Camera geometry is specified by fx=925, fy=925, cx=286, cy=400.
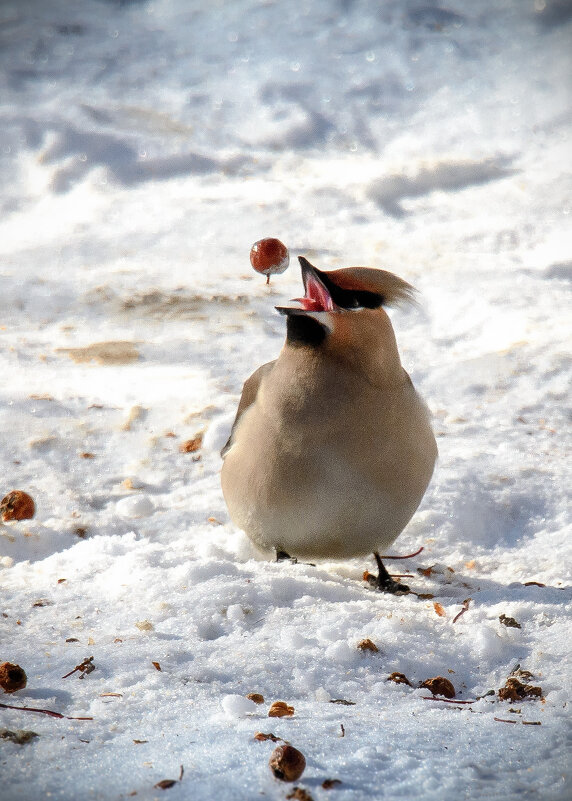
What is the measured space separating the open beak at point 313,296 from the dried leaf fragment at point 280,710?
1.16 m

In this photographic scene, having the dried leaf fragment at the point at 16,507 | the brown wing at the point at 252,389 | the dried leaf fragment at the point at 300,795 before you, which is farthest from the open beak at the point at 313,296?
the dried leaf fragment at the point at 300,795

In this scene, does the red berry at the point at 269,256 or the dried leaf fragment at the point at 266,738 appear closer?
the dried leaf fragment at the point at 266,738

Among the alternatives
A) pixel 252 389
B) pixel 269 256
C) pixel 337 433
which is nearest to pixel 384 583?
pixel 337 433

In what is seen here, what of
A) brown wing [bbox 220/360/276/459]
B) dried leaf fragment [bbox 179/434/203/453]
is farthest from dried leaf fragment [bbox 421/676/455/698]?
dried leaf fragment [bbox 179/434/203/453]

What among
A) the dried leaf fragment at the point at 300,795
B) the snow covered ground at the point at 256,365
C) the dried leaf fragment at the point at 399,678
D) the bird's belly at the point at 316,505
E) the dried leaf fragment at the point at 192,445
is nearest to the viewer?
the dried leaf fragment at the point at 300,795

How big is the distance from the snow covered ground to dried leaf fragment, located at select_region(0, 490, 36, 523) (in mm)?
78

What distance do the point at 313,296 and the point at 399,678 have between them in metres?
1.16

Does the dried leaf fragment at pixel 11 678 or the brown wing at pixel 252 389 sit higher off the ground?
the brown wing at pixel 252 389

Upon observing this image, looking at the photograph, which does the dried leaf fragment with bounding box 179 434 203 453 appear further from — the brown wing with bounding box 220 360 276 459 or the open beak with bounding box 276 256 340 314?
the open beak with bounding box 276 256 340 314

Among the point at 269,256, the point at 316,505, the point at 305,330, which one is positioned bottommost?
the point at 316,505

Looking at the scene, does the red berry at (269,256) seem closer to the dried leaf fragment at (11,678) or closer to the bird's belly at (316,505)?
the bird's belly at (316,505)

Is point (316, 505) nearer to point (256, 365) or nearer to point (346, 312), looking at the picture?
point (346, 312)

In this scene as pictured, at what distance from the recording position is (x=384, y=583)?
2.89m

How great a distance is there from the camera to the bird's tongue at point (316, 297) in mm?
2742
